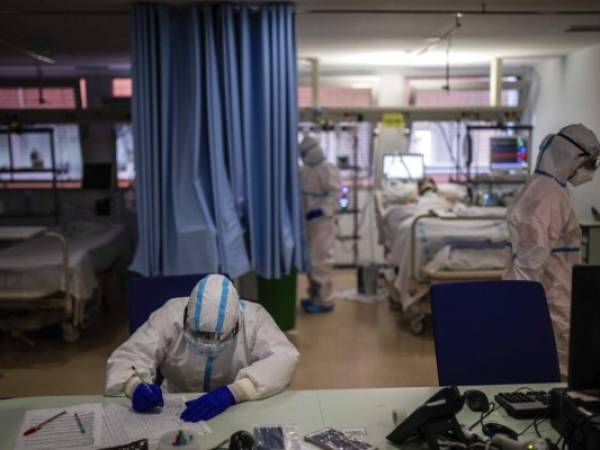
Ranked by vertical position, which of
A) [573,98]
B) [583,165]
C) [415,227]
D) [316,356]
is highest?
[573,98]

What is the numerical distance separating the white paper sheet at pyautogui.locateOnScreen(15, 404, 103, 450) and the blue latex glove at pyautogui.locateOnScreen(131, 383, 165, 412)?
0.36 ft

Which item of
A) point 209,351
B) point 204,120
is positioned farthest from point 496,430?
point 204,120

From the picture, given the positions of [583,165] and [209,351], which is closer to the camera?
[209,351]

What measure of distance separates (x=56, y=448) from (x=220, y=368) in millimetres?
666

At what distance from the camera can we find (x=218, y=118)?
3586 mm

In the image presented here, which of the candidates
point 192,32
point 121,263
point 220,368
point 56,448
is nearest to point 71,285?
point 121,263

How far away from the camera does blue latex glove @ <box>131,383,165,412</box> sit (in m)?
1.79

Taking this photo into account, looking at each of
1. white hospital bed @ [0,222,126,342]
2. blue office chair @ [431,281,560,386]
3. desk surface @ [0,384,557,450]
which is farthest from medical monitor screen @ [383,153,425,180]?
desk surface @ [0,384,557,450]


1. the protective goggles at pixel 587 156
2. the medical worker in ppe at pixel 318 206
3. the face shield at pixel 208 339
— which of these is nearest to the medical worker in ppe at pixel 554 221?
the protective goggles at pixel 587 156

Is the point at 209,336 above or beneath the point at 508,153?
beneath

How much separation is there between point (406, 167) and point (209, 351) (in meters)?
4.21

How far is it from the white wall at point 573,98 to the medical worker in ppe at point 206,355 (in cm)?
205

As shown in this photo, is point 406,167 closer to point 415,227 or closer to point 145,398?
point 415,227

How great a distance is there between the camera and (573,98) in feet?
13.7
